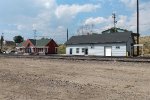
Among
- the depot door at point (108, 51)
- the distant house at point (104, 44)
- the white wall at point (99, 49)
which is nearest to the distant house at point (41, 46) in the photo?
the distant house at point (104, 44)

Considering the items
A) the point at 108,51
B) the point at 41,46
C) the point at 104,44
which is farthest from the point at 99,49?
the point at 41,46

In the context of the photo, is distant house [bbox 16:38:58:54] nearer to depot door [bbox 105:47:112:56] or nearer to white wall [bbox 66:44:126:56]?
white wall [bbox 66:44:126:56]

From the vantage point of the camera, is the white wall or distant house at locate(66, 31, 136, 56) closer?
the white wall

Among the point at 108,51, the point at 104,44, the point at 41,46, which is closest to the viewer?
the point at 108,51

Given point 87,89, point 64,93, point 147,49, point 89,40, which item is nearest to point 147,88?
point 87,89

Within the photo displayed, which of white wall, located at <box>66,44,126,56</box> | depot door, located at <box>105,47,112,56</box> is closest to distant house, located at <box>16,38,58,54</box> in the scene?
white wall, located at <box>66,44,126,56</box>

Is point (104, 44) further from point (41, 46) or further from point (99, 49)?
point (41, 46)

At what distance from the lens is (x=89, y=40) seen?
6762 centimetres

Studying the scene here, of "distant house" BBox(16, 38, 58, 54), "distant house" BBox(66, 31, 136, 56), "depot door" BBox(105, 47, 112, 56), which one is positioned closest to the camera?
"distant house" BBox(66, 31, 136, 56)

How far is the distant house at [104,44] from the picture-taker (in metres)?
59.4

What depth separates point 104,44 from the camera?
6316 cm

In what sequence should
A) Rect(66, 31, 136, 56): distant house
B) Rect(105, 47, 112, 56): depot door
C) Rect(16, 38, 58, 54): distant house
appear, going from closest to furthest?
Rect(66, 31, 136, 56): distant house, Rect(105, 47, 112, 56): depot door, Rect(16, 38, 58, 54): distant house

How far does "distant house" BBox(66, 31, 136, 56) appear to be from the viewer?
59.4 metres

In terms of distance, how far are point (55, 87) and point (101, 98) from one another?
317 centimetres
